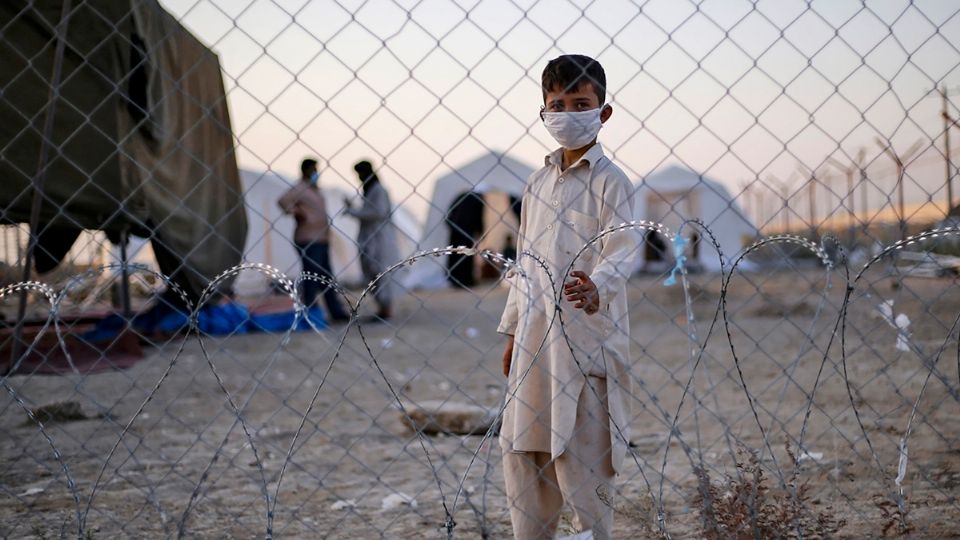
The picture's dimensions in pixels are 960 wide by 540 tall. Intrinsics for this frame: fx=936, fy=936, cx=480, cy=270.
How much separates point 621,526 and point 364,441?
168 cm

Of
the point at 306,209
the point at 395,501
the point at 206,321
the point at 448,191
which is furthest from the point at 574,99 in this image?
the point at 448,191

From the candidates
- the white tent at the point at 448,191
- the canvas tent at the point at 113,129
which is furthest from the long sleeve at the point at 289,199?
the white tent at the point at 448,191

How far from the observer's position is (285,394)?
221 inches

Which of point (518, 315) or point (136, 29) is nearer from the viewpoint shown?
point (518, 315)

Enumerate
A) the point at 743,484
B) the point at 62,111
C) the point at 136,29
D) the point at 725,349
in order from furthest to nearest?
1. the point at 725,349
2. the point at 136,29
3. the point at 62,111
4. the point at 743,484

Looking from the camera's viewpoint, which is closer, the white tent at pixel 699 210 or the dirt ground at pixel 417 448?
the dirt ground at pixel 417 448

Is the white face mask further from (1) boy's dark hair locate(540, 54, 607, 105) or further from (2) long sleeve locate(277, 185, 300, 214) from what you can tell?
(2) long sleeve locate(277, 185, 300, 214)

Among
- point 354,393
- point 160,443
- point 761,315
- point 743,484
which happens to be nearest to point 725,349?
point 761,315

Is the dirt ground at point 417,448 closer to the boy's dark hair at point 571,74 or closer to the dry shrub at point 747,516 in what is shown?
the dry shrub at point 747,516

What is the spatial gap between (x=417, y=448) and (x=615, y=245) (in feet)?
7.16

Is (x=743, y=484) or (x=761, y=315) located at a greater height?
(x=761, y=315)

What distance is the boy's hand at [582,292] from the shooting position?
2.01 m

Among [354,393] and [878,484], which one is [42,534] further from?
[354,393]

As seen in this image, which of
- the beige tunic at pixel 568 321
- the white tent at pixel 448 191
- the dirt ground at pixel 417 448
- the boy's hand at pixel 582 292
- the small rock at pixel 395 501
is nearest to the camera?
the boy's hand at pixel 582 292
